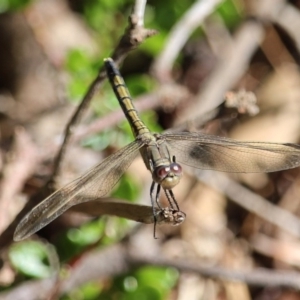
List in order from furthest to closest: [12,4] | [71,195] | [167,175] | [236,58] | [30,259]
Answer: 1. [236,58]
2. [12,4]
3. [30,259]
4. [167,175]
5. [71,195]

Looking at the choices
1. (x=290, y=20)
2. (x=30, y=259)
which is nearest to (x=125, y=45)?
(x=30, y=259)

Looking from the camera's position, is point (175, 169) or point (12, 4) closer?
point (175, 169)

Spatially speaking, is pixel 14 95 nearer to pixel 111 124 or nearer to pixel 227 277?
pixel 111 124

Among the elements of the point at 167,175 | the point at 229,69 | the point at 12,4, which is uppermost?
the point at 12,4

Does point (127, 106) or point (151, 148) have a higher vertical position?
point (127, 106)

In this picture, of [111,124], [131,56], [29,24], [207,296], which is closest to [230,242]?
[207,296]

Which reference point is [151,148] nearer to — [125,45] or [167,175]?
[167,175]

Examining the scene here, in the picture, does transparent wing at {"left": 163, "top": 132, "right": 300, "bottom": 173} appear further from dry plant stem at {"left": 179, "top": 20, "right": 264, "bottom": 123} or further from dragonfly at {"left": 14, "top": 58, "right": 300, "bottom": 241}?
dry plant stem at {"left": 179, "top": 20, "right": 264, "bottom": 123}

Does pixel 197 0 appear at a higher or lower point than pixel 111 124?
higher
